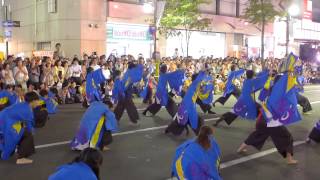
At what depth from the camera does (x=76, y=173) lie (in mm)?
3934

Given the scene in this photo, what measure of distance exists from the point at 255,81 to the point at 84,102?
23.0 ft

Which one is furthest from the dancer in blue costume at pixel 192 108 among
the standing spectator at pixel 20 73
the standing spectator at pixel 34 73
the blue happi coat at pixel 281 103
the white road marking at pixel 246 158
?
the standing spectator at pixel 34 73

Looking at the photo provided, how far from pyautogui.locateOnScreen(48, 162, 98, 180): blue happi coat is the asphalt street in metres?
3.07

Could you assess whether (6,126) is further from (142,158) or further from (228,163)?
(228,163)

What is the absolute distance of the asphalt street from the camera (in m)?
7.28

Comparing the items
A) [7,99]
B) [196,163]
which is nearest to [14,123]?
[7,99]

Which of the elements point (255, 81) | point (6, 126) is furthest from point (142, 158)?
point (255, 81)

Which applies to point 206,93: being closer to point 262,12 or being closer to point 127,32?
point 127,32

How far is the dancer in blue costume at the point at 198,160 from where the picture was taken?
16.8ft

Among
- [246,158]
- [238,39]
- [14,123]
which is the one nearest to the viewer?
[14,123]

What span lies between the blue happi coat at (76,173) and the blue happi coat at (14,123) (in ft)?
12.4

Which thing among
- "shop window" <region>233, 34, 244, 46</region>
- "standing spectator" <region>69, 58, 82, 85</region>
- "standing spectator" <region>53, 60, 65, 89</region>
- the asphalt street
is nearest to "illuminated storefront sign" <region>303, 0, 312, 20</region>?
"shop window" <region>233, 34, 244, 46</region>

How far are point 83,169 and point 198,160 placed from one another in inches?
61.1

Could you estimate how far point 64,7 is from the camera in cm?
2506
